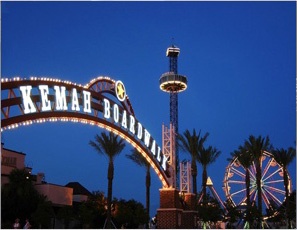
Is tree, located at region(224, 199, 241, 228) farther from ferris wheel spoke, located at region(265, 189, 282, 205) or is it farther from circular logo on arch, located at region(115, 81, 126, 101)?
circular logo on arch, located at region(115, 81, 126, 101)

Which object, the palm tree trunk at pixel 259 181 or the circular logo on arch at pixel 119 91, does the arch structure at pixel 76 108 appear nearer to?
the circular logo on arch at pixel 119 91

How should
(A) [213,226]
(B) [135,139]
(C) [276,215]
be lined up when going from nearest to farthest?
1. (B) [135,139]
2. (A) [213,226]
3. (C) [276,215]

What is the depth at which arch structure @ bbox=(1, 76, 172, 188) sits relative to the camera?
2283 centimetres

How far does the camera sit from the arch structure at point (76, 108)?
22.8 m

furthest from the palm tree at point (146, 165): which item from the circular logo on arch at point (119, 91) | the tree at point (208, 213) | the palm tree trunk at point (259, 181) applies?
the circular logo on arch at point (119, 91)

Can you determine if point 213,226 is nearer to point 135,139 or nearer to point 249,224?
point 249,224

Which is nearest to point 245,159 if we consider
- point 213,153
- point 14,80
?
point 213,153

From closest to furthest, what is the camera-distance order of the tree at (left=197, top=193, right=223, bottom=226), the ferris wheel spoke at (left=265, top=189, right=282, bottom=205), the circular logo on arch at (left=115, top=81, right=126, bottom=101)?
the circular logo on arch at (left=115, top=81, right=126, bottom=101) < the tree at (left=197, top=193, right=223, bottom=226) < the ferris wheel spoke at (left=265, top=189, right=282, bottom=205)

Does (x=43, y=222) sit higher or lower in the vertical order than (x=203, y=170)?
lower

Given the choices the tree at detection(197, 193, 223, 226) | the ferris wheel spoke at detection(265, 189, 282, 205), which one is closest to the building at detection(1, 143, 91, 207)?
the tree at detection(197, 193, 223, 226)

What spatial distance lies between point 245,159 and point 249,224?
6.71m

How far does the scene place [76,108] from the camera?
27125 mm

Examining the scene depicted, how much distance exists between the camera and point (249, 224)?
48.0 meters

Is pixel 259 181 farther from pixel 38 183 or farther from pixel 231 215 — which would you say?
pixel 38 183
